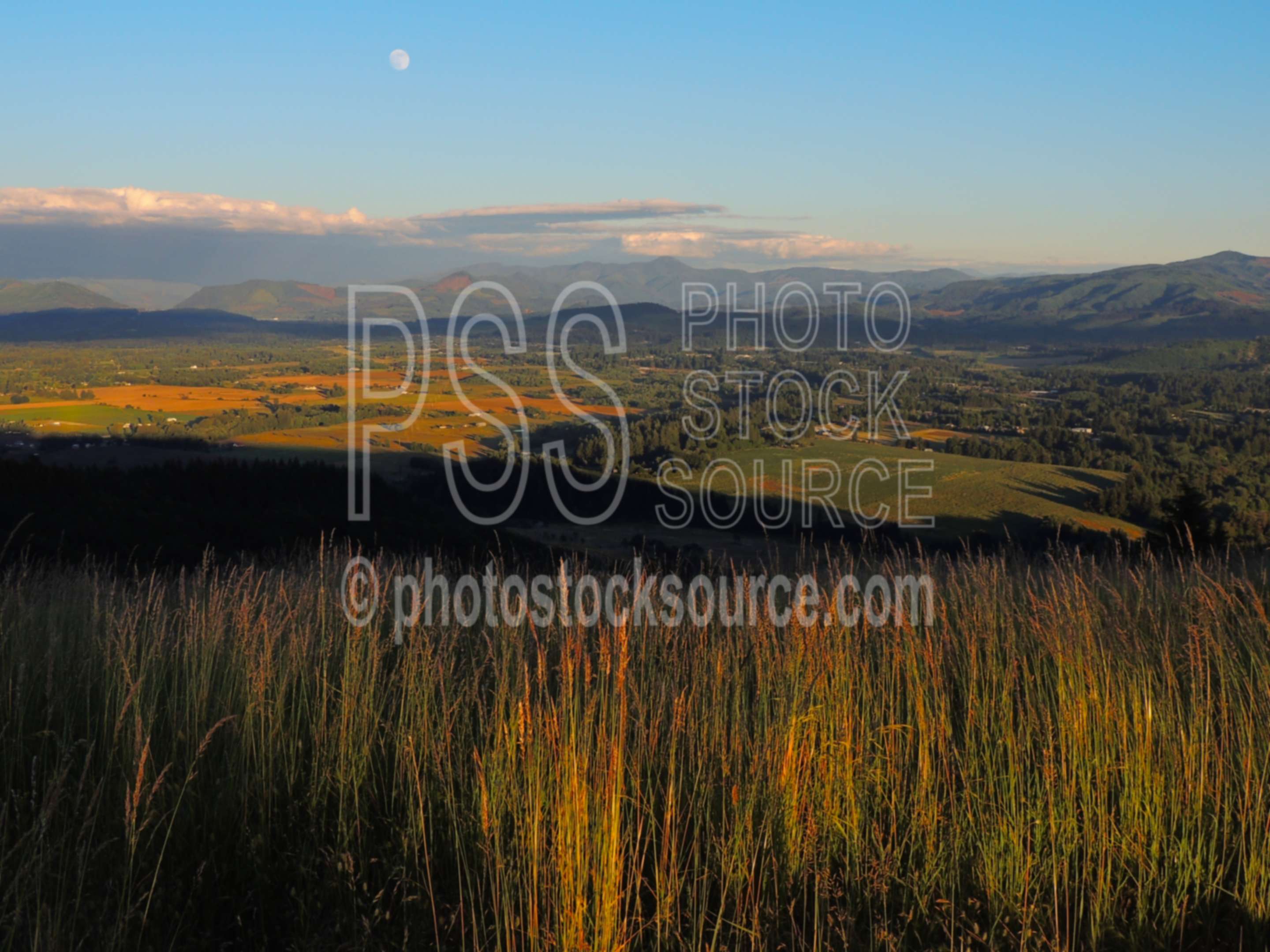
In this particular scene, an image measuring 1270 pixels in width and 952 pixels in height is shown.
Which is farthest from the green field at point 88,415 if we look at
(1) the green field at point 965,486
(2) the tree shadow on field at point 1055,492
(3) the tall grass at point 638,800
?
(3) the tall grass at point 638,800

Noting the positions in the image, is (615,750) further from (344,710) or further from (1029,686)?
(1029,686)

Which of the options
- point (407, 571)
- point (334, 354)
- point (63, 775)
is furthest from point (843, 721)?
point (334, 354)

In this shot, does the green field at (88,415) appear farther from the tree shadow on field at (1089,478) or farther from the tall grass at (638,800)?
the tall grass at (638,800)

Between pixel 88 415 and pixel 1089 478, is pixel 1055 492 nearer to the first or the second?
pixel 1089 478

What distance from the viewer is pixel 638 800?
289 cm

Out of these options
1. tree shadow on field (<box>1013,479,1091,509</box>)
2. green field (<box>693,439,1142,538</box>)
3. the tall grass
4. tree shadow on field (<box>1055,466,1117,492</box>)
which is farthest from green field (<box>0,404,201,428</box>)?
the tall grass

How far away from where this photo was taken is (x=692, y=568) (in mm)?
10992
